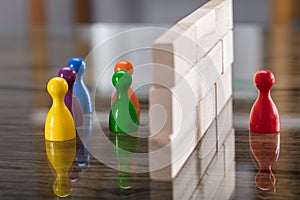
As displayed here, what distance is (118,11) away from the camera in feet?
10.0

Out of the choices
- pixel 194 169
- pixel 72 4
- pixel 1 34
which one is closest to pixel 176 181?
pixel 194 169

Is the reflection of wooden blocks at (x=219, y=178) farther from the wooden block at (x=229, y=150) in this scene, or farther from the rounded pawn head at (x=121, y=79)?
the rounded pawn head at (x=121, y=79)

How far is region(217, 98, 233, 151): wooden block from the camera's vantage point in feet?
4.01

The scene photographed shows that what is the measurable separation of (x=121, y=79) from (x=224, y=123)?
0.63 ft

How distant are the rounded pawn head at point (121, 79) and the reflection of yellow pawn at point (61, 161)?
0.39 feet

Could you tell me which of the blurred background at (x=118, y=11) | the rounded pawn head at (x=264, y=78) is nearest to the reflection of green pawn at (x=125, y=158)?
the rounded pawn head at (x=264, y=78)

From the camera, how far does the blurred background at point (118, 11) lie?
2.90 metres

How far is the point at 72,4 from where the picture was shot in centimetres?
310

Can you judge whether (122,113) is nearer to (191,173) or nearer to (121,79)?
(121,79)

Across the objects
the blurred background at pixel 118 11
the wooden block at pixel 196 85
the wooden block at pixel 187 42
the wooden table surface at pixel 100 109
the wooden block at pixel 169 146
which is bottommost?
the blurred background at pixel 118 11

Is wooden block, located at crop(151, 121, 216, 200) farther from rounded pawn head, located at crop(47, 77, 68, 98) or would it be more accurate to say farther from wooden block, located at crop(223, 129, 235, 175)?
rounded pawn head, located at crop(47, 77, 68, 98)

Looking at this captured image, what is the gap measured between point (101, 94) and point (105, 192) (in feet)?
1.95

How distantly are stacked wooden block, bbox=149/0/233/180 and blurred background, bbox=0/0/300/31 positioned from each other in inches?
60.0

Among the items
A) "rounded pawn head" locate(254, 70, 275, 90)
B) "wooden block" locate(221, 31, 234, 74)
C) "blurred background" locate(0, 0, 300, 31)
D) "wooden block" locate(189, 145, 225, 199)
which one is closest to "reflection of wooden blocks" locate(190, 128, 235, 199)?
"wooden block" locate(189, 145, 225, 199)
